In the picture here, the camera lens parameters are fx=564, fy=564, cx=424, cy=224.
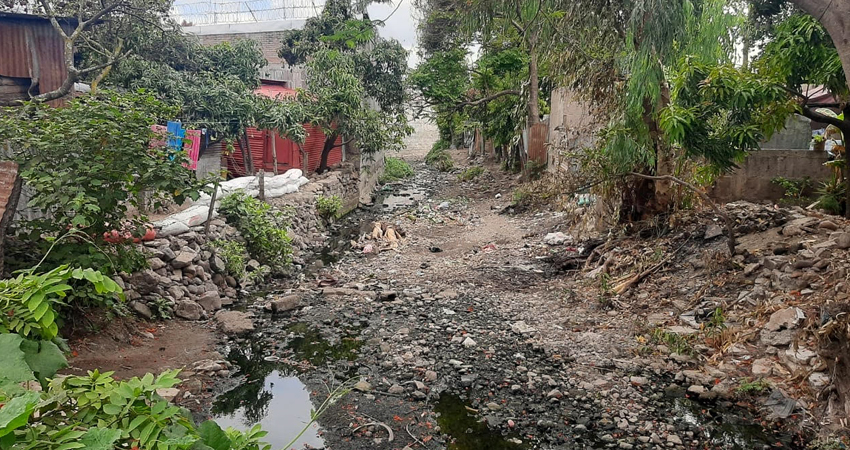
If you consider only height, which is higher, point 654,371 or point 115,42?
point 115,42

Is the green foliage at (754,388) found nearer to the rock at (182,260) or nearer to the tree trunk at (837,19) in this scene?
the tree trunk at (837,19)

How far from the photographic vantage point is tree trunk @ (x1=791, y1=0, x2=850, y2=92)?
339cm

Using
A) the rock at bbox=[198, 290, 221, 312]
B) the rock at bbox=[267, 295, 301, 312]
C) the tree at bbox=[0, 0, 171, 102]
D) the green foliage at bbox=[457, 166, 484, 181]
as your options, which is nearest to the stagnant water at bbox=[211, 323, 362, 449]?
the rock at bbox=[267, 295, 301, 312]

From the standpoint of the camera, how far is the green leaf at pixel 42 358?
1593mm

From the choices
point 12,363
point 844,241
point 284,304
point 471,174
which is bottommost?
point 284,304

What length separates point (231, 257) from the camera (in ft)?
24.5

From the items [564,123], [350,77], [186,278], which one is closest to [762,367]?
[186,278]

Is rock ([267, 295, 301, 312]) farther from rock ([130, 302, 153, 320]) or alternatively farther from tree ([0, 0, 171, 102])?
tree ([0, 0, 171, 102])

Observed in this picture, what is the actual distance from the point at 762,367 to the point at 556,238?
4988mm

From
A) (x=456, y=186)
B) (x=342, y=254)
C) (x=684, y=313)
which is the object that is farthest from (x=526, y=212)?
(x=684, y=313)

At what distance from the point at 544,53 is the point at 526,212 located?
4.88 m

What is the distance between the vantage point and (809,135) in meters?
7.82

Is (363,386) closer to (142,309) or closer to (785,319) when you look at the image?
(142,309)

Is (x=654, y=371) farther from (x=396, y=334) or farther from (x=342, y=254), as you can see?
(x=342, y=254)
